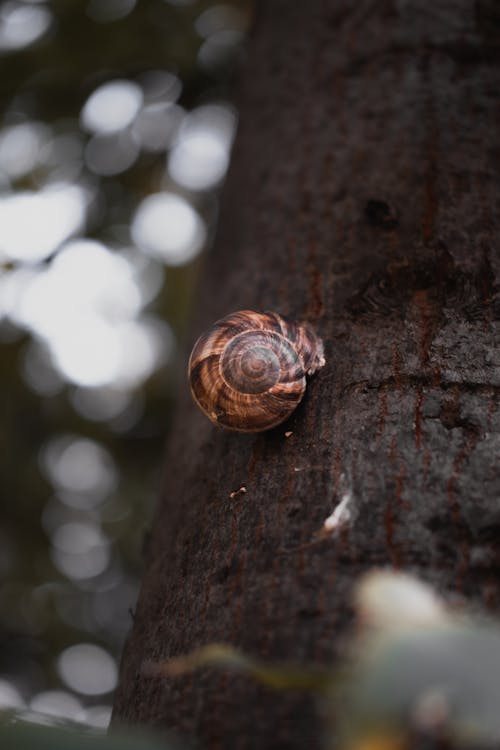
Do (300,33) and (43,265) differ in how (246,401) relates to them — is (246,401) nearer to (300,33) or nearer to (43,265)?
(300,33)

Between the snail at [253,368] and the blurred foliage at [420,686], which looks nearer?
the blurred foliage at [420,686]

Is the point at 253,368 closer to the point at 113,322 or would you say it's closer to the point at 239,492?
the point at 239,492

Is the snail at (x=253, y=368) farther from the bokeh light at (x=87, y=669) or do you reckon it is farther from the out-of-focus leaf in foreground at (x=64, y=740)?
the bokeh light at (x=87, y=669)

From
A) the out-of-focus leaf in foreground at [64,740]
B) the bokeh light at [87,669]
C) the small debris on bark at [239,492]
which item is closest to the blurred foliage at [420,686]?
the out-of-focus leaf in foreground at [64,740]

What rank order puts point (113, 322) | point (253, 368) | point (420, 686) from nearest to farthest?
point (420, 686) < point (253, 368) < point (113, 322)

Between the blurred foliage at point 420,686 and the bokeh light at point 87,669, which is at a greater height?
the blurred foliage at point 420,686

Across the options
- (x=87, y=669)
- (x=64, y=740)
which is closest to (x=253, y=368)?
(x=64, y=740)
